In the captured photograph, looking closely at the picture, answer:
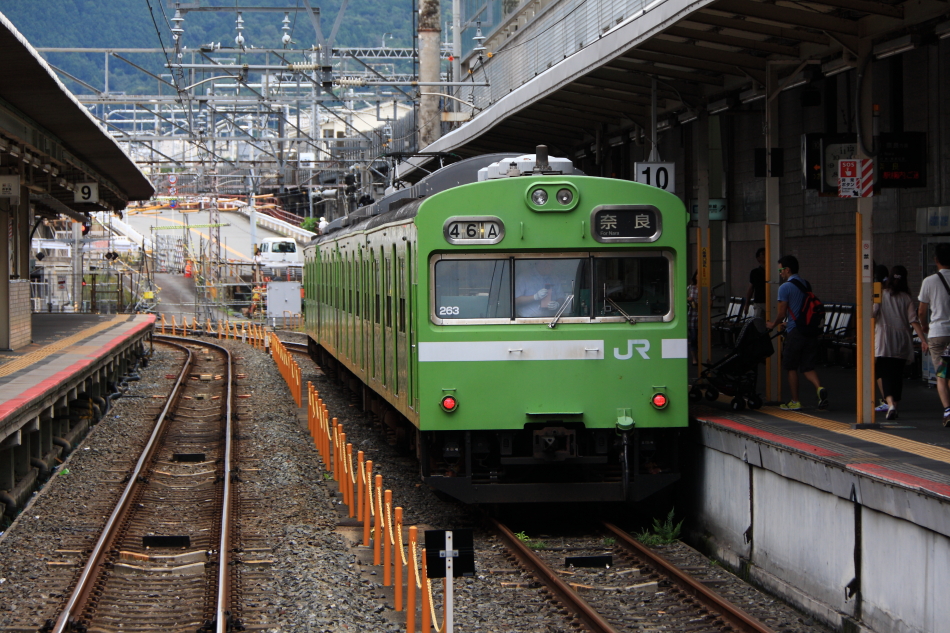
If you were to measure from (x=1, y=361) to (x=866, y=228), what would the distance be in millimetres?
12139

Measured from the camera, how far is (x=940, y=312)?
9648 mm

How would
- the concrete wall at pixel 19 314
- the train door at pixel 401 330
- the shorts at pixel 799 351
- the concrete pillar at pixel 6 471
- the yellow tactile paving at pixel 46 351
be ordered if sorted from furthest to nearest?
the concrete wall at pixel 19 314 → the yellow tactile paving at pixel 46 351 → the concrete pillar at pixel 6 471 → the shorts at pixel 799 351 → the train door at pixel 401 330

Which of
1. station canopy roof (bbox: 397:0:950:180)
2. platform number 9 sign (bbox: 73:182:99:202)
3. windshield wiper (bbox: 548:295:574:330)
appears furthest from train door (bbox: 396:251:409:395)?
platform number 9 sign (bbox: 73:182:99:202)

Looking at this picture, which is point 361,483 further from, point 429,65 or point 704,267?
point 429,65

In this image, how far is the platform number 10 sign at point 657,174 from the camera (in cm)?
1345

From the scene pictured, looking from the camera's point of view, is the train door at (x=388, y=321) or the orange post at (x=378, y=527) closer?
the orange post at (x=378, y=527)

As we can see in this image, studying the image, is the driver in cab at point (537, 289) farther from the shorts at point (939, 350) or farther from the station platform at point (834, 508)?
the shorts at point (939, 350)

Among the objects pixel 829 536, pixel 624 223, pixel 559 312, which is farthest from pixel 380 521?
pixel 829 536

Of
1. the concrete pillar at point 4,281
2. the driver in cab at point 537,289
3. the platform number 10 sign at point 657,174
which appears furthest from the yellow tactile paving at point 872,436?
the concrete pillar at point 4,281

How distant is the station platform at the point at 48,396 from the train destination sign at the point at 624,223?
539 cm

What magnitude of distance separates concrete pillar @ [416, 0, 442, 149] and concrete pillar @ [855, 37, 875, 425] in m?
18.7

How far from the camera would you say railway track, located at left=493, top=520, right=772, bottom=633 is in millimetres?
7426

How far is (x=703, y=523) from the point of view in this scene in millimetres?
10227

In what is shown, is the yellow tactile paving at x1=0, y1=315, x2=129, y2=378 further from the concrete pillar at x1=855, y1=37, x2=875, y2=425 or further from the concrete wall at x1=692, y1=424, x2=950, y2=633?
the concrete pillar at x1=855, y1=37, x2=875, y2=425
